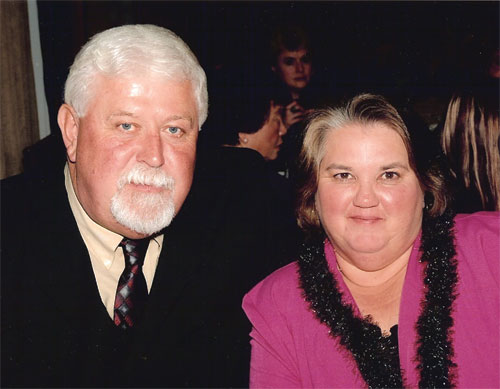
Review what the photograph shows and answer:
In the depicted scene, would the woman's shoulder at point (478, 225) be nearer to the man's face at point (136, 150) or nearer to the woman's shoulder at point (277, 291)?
the woman's shoulder at point (277, 291)

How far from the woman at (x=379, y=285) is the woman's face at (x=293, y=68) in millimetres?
3074

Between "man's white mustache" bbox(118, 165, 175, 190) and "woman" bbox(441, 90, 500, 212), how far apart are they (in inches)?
64.2

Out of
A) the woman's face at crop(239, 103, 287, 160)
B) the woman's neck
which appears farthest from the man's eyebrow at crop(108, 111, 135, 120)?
the woman's face at crop(239, 103, 287, 160)

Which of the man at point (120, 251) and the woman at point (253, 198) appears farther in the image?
the woman at point (253, 198)

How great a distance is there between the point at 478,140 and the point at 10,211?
2.37m

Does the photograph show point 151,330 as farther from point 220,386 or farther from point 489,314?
point 489,314

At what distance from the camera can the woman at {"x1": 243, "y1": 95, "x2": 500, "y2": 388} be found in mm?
1924

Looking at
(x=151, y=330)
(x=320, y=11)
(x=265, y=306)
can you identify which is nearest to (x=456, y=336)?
(x=265, y=306)

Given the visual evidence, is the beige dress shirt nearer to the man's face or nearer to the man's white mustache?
the man's face

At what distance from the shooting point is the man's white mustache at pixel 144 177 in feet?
6.42

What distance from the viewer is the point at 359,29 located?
6.61 meters

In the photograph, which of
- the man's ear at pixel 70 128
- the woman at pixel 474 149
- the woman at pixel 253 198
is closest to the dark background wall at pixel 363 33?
the woman at pixel 474 149

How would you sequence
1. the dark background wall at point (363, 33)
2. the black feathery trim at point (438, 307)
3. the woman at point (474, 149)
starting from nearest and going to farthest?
the black feathery trim at point (438, 307), the woman at point (474, 149), the dark background wall at point (363, 33)

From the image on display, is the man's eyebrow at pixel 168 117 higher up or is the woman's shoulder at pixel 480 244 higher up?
the man's eyebrow at pixel 168 117
